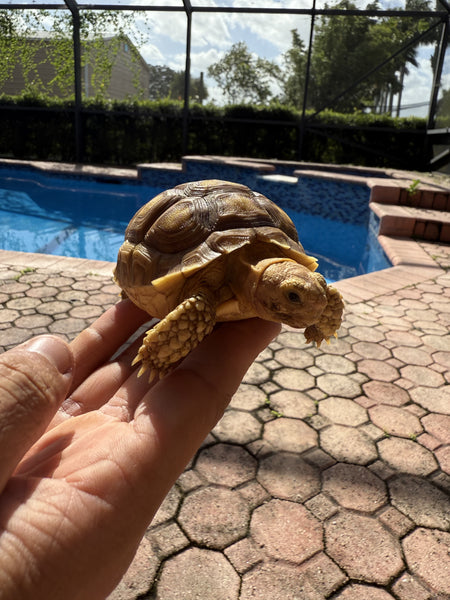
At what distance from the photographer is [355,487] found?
85.6 inches

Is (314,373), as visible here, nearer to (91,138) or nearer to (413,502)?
(413,502)

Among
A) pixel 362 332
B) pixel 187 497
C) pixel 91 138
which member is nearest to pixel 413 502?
pixel 187 497

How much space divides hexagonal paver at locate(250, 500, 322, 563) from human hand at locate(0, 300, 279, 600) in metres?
0.81

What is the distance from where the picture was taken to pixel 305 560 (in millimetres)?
1788

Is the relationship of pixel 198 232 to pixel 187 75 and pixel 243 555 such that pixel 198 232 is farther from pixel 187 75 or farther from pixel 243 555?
pixel 187 75

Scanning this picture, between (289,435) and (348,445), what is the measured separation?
339 millimetres

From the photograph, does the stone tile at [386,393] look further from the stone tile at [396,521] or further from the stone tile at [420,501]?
the stone tile at [396,521]

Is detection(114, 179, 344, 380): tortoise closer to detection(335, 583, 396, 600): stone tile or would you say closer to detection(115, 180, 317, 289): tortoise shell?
detection(115, 180, 317, 289): tortoise shell

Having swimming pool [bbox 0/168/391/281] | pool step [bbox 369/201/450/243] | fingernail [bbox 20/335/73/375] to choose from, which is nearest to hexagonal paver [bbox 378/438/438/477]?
fingernail [bbox 20/335/73/375]

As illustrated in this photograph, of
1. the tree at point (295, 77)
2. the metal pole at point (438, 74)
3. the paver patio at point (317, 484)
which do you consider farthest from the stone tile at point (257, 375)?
the tree at point (295, 77)

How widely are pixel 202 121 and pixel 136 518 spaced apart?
15355 millimetres

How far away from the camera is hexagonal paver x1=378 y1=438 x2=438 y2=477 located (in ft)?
7.60

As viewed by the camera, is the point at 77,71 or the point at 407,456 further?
the point at 77,71

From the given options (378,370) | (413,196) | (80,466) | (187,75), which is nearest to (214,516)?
(80,466)
